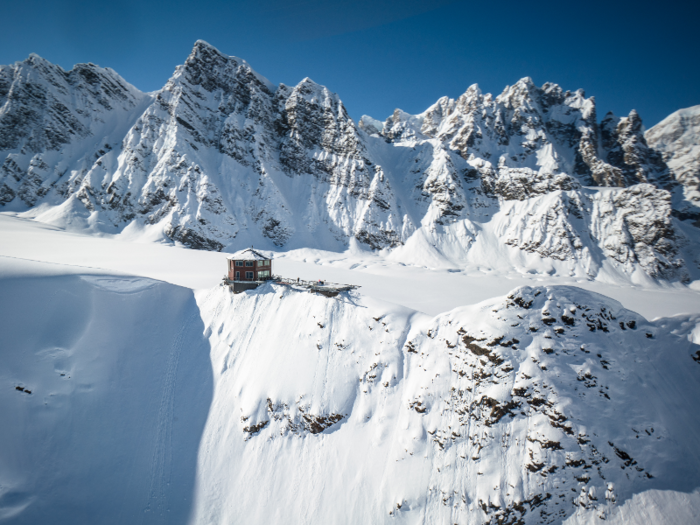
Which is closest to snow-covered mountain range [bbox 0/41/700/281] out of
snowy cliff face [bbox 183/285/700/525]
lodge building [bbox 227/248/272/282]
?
lodge building [bbox 227/248/272/282]

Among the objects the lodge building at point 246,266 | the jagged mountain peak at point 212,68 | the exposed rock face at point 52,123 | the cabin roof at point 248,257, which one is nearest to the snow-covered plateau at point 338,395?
the lodge building at point 246,266

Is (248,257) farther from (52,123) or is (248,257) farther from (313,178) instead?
(52,123)

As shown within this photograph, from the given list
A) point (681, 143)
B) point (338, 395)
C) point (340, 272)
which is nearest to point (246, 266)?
point (338, 395)

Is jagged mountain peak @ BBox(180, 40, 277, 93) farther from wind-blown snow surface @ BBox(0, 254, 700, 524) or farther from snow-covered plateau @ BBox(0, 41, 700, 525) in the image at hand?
wind-blown snow surface @ BBox(0, 254, 700, 524)

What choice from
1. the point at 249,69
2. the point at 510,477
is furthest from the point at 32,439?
the point at 249,69

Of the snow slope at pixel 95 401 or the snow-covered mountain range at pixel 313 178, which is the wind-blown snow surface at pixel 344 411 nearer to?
the snow slope at pixel 95 401
